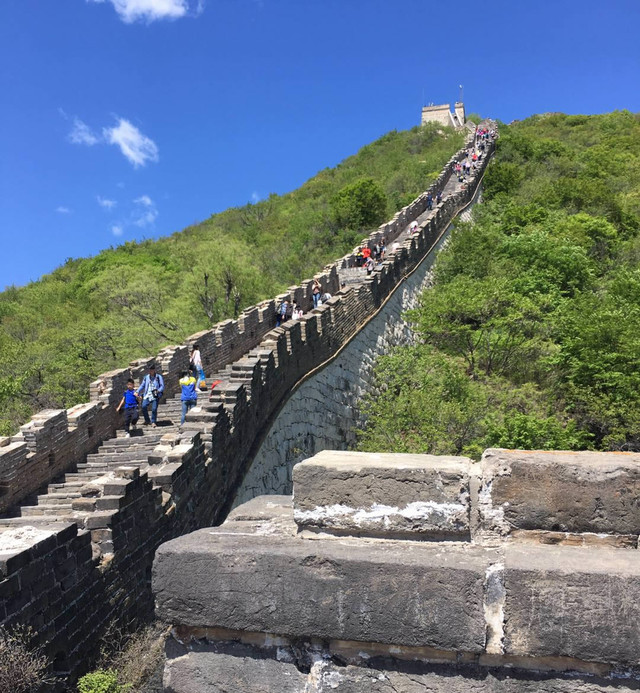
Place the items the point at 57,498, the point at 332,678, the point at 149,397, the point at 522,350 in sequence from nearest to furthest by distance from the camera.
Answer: the point at 332,678 → the point at 57,498 → the point at 149,397 → the point at 522,350

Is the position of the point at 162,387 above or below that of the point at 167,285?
below

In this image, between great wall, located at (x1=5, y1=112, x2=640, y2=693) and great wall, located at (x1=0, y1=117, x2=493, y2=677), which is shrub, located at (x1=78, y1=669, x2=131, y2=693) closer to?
great wall, located at (x1=0, y1=117, x2=493, y2=677)

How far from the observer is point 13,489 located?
812 centimetres

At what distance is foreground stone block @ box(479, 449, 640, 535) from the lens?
2336mm

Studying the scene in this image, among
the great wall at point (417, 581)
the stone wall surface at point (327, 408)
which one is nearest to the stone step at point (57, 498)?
the stone wall surface at point (327, 408)

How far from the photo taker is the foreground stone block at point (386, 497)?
2.47 meters

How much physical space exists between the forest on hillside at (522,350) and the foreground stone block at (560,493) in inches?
397

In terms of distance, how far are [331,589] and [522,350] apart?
15.4 meters

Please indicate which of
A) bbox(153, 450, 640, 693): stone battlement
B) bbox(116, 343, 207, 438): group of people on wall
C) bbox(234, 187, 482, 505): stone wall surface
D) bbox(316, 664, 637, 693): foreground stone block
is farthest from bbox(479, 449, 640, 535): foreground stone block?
bbox(116, 343, 207, 438): group of people on wall

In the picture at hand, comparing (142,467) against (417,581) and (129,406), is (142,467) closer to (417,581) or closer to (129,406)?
(129,406)

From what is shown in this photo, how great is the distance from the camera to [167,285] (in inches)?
1103

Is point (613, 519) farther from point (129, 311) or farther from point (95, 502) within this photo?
point (129, 311)

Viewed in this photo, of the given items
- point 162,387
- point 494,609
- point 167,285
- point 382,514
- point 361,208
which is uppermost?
point 361,208

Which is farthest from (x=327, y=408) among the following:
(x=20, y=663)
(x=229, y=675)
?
(x=229, y=675)
